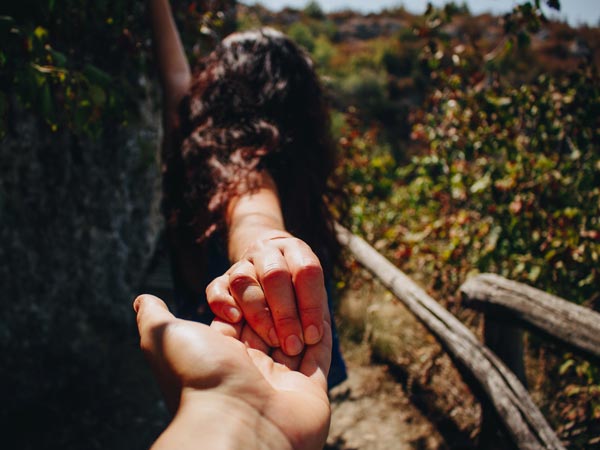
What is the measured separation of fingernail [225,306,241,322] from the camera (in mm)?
784

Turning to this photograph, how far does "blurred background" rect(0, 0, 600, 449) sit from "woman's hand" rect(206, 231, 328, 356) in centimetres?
124

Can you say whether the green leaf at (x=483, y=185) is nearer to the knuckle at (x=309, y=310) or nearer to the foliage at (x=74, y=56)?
the foliage at (x=74, y=56)

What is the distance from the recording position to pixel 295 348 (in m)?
0.80

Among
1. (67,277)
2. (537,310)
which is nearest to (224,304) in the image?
(537,310)

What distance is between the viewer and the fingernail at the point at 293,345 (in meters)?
0.80

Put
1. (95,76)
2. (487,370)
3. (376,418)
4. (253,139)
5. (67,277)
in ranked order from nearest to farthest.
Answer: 1. (253,139)
2. (95,76)
3. (487,370)
4. (67,277)
5. (376,418)

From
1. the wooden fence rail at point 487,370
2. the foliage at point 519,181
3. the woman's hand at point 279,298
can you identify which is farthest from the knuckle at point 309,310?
the foliage at point 519,181

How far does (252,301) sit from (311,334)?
139mm

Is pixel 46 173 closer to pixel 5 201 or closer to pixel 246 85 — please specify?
pixel 5 201

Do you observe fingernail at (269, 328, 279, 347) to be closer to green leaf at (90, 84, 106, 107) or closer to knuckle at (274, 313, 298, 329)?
knuckle at (274, 313, 298, 329)

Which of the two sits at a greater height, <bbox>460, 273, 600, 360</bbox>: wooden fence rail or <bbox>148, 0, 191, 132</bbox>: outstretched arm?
<bbox>148, 0, 191, 132</bbox>: outstretched arm

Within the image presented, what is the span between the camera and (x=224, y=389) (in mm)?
626

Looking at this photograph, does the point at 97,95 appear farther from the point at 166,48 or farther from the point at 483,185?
the point at 483,185

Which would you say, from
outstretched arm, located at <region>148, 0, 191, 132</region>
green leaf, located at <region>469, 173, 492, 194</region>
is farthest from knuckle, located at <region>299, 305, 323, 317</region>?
green leaf, located at <region>469, 173, 492, 194</region>
